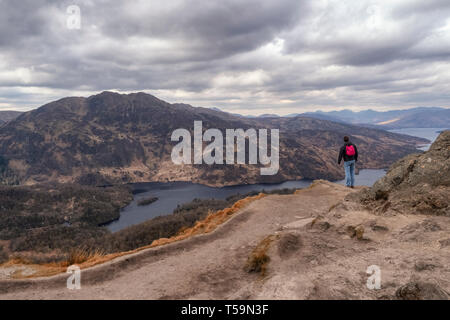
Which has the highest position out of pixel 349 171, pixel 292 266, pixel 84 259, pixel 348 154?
pixel 348 154

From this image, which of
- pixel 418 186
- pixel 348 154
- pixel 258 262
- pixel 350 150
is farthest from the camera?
pixel 348 154

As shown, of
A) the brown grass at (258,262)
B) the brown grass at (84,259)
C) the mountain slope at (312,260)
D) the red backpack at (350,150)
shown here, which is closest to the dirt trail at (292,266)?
the mountain slope at (312,260)

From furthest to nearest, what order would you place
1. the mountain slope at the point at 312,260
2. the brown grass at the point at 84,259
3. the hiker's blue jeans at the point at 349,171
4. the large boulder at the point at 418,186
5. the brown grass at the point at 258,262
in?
the hiker's blue jeans at the point at 349,171 < the large boulder at the point at 418,186 < the brown grass at the point at 84,259 < the brown grass at the point at 258,262 < the mountain slope at the point at 312,260

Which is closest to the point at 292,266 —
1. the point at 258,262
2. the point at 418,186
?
the point at 258,262

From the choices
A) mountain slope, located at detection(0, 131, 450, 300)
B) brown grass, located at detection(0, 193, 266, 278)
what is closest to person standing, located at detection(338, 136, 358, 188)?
mountain slope, located at detection(0, 131, 450, 300)

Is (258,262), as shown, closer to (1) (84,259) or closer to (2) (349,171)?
(1) (84,259)

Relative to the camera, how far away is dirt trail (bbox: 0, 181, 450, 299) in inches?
316

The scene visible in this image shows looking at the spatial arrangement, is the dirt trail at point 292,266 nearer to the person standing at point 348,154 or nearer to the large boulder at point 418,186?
the large boulder at point 418,186

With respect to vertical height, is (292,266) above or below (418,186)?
below

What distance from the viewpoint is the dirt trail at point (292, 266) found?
8.02 metres

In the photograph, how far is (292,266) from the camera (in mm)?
10328

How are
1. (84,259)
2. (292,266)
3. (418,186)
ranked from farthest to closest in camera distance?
(84,259) → (418,186) → (292,266)

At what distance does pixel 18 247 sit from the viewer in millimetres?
117688
